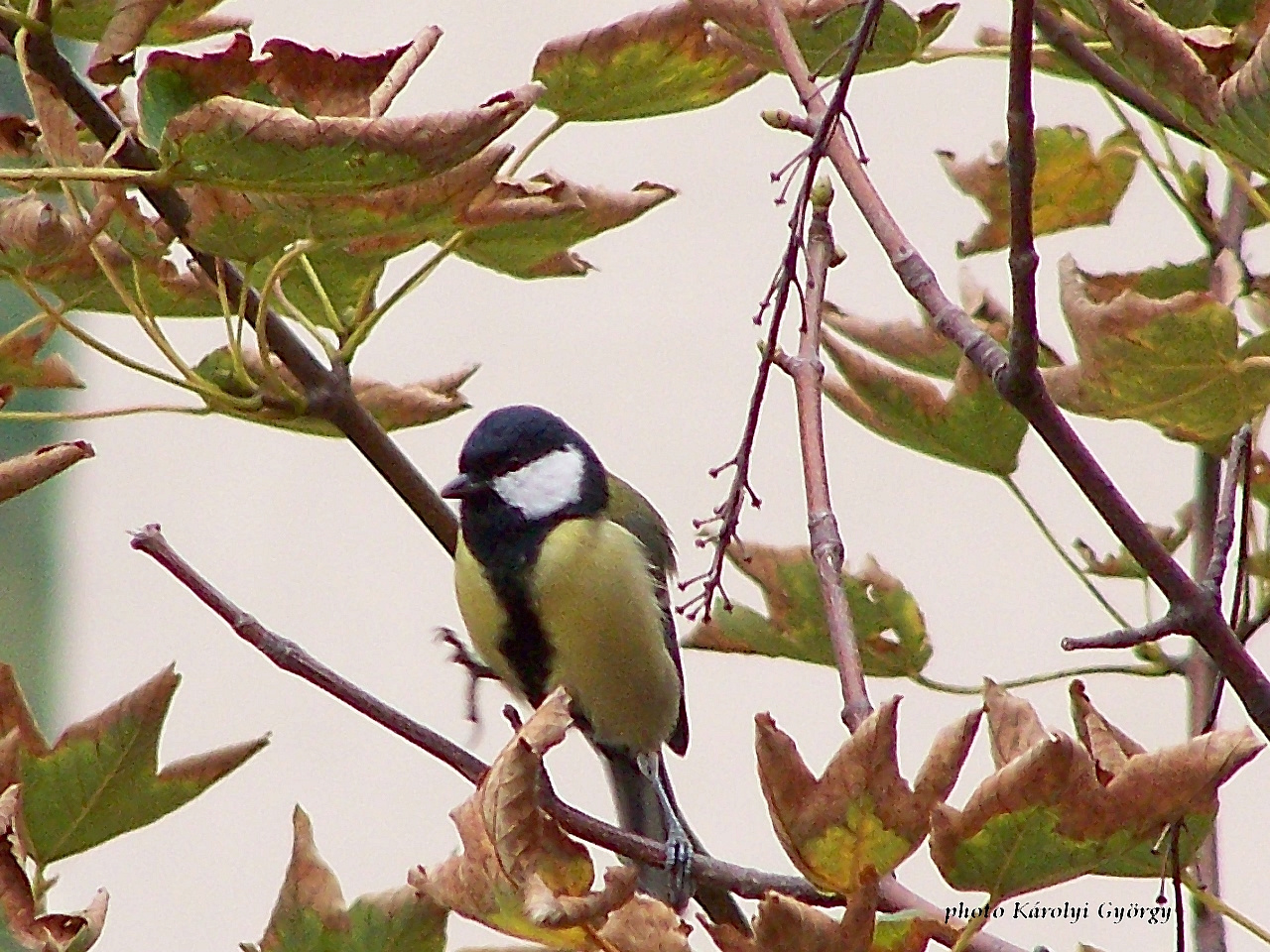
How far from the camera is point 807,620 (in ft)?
1.95

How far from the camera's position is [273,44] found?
376mm

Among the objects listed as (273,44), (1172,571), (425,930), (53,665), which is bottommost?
(53,665)

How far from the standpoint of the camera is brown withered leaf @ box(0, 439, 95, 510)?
448 mm

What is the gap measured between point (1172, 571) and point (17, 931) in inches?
11.2

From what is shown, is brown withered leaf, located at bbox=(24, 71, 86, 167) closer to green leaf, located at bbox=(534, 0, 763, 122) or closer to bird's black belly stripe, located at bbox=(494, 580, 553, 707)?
green leaf, located at bbox=(534, 0, 763, 122)

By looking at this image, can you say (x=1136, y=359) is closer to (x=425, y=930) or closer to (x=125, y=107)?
(x=425, y=930)

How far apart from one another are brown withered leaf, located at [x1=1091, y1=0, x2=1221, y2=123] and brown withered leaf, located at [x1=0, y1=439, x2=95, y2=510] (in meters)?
0.29

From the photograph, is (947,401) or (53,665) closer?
(947,401)

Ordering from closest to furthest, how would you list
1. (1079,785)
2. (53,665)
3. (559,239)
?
1. (1079,785)
2. (559,239)
3. (53,665)

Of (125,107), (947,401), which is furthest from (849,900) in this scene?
(125,107)

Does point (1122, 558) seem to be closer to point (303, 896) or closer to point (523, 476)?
point (303, 896)

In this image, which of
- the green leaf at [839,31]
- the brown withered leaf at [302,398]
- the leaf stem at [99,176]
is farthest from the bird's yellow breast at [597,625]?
the leaf stem at [99,176]

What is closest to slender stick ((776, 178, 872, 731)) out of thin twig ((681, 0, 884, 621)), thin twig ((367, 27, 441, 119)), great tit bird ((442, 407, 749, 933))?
thin twig ((681, 0, 884, 621))

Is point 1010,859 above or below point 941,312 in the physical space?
below
